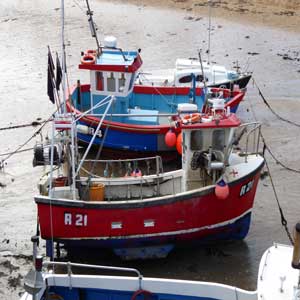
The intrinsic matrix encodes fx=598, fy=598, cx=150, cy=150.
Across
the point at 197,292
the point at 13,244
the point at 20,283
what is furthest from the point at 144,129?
the point at 197,292

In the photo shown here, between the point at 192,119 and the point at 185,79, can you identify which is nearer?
the point at 192,119

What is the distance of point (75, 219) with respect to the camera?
34.3 feet

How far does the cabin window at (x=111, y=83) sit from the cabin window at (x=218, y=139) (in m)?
4.95

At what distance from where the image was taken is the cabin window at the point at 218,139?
10695 mm

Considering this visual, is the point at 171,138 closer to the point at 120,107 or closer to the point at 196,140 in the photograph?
the point at 196,140

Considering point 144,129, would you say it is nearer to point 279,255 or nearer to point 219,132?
point 219,132

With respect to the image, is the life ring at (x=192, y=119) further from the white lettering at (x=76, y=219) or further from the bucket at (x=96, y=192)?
the white lettering at (x=76, y=219)

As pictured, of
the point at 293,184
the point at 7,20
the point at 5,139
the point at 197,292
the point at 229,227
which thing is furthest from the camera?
the point at 7,20

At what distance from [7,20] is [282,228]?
93.6 feet

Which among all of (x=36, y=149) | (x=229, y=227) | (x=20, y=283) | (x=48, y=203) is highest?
(x=36, y=149)

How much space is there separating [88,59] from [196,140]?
5340 mm

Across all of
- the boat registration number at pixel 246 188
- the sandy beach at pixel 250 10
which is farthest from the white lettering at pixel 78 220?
the sandy beach at pixel 250 10

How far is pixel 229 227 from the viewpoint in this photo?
11.1 m

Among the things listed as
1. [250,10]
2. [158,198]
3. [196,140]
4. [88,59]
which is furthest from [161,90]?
[250,10]
